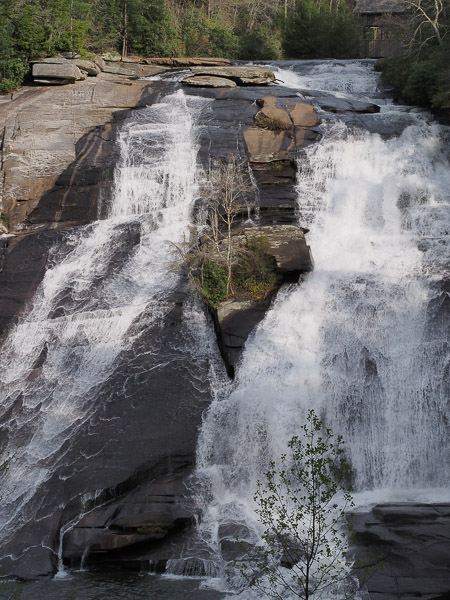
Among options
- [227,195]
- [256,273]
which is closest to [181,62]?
[227,195]

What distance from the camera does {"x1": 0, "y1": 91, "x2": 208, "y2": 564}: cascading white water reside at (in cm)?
1648

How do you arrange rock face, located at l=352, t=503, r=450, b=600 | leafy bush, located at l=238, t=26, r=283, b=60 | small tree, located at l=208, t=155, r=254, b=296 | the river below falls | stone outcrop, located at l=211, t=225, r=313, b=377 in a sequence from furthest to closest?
1. leafy bush, located at l=238, t=26, r=283, b=60
2. small tree, located at l=208, t=155, r=254, b=296
3. stone outcrop, located at l=211, t=225, r=313, b=377
4. the river below falls
5. rock face, located at l=352, t=503, r=450, b=600

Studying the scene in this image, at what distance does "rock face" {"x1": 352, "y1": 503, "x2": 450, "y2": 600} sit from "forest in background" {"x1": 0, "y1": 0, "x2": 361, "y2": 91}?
1009 inches

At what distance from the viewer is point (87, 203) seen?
24.3 m

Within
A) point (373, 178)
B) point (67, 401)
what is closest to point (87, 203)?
point (67, 401)

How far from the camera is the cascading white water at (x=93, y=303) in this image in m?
16.5

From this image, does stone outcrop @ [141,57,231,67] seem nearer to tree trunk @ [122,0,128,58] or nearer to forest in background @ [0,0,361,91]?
tree trunk @ [122,0,128,58]

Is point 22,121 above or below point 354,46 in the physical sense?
below

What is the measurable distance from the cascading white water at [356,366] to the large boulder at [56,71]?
13715 mm

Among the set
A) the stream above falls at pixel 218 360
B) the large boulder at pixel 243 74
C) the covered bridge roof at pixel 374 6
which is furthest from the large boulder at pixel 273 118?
the covered bridge roof at pixel 374 6

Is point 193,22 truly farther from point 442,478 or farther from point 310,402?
point 442,478

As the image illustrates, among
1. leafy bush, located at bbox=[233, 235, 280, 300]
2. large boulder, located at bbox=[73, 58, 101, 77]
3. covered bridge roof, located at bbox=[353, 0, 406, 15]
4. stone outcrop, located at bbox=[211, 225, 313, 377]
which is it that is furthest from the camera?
covered bridge roof, located at bbox=[353, 0, 406, 15]

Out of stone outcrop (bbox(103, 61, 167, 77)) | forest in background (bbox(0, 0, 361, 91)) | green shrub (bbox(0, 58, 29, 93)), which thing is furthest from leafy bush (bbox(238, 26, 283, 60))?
green shrub (bbox(0, 58, 29, 93))

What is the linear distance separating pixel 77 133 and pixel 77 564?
1832cm
